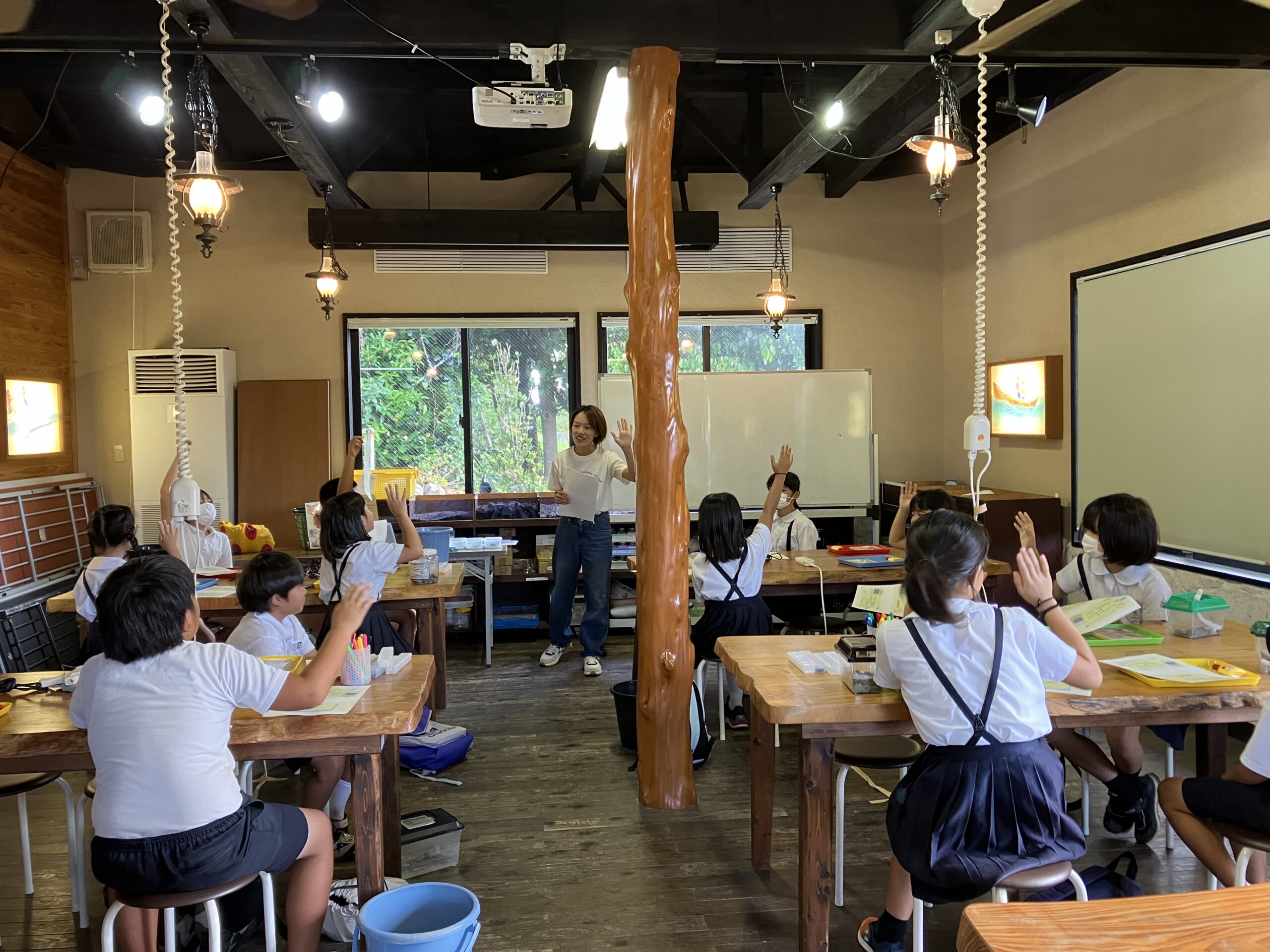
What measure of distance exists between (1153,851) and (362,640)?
9.17ft

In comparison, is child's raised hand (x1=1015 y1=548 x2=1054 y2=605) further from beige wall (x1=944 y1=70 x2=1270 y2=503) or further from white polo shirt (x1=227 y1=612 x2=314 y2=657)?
beige wall (x1=944 y1=70 x2=1270 y2=503)

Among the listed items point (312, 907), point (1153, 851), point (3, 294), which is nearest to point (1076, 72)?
point (1153, 851)

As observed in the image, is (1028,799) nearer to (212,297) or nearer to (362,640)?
(362,640)

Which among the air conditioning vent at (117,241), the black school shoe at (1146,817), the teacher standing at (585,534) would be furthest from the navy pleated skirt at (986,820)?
the air conditioning vent at (117,241)

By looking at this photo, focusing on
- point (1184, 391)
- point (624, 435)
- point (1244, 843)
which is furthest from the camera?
point (1184, 391)

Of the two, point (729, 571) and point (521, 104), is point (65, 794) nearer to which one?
point (729, 571)

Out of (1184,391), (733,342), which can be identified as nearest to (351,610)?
(1184,391)

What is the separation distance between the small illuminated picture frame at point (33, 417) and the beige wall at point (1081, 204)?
7.09m

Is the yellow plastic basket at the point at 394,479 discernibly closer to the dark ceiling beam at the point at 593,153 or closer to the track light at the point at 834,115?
the dark ceiling beam at the point at 593,153

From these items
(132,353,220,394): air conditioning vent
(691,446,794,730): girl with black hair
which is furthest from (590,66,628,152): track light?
(132,353,220,394): air conditioning vent

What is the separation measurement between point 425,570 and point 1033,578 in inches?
116

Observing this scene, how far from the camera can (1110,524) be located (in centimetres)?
314

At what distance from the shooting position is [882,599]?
2.84m

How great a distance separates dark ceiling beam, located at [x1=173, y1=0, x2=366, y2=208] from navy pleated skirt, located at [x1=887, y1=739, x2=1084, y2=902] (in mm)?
3615
